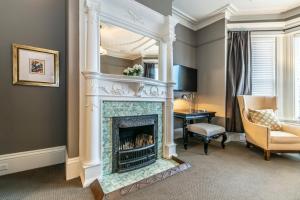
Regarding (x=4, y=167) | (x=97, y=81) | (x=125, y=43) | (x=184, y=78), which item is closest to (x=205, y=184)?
(x=97, y=81)

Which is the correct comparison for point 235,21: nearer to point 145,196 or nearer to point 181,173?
point 181,173

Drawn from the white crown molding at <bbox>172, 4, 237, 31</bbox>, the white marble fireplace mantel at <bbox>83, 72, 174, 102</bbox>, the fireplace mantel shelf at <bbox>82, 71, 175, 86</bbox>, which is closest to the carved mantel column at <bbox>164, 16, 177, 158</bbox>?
the white marble fireplace mantel at <bbox>83, 72, 174, 102</bbox>

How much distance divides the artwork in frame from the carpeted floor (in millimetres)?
1287

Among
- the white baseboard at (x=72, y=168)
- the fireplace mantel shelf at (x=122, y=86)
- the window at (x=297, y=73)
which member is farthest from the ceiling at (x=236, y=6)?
the white baseboard at (x=72, y=168)

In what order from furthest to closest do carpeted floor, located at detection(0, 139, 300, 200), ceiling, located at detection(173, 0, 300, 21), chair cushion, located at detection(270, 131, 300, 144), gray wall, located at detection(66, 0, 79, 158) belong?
ceiling, located at detection(173, 0, 300, 21), chair cushion, located at detection(270, 131, 300, 144), gray wall, located at detection(66, 0, 79, 158), carpeted floor, located at detection(0, 139, 300, 200)

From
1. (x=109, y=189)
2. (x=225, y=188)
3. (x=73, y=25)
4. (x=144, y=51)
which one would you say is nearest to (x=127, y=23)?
(x=144, y=51)

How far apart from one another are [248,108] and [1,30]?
4.45 m

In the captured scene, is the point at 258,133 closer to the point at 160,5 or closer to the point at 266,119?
the point at 266,119

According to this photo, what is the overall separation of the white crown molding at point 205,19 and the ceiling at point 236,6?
0.04m

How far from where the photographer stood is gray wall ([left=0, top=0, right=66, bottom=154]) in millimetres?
2176

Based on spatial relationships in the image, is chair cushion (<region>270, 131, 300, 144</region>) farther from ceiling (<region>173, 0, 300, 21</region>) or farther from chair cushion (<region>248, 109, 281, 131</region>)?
ceiling (<region>173, 0, 300, 21</region>)

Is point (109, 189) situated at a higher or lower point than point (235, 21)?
lower

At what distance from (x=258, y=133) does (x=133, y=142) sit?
2269 mm

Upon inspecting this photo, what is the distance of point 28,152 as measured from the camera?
2.31 m
